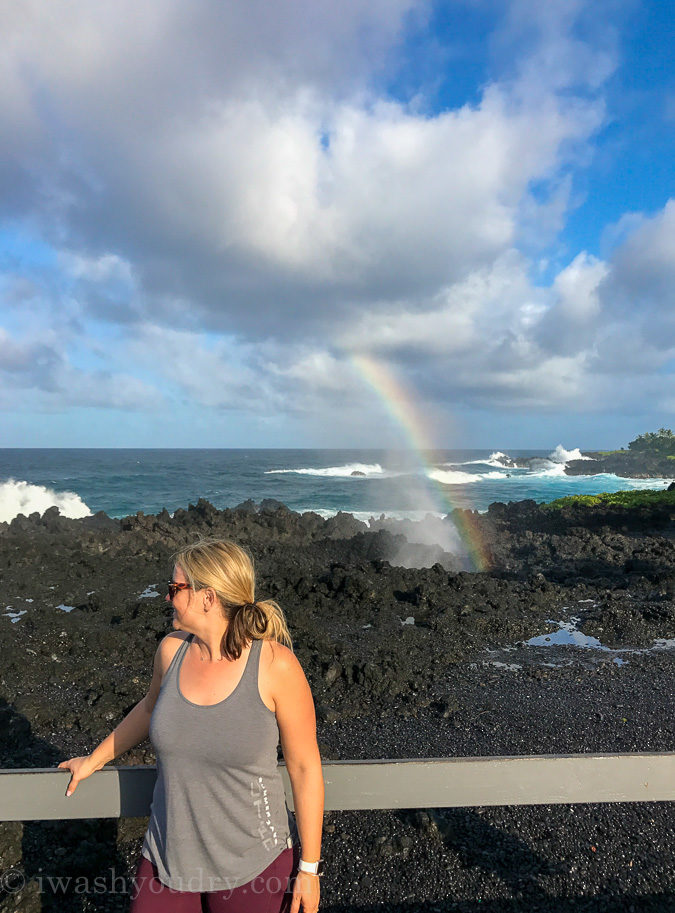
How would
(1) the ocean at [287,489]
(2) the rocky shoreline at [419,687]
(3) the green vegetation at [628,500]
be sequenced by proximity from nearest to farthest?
(2) the rocky shoreline at [419,687], (3) the green vegetation at [628,500], (1) the ocean at [287,489]

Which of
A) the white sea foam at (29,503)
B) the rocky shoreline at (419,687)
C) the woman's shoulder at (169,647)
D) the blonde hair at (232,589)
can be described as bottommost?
the white sea foam at (29,503)

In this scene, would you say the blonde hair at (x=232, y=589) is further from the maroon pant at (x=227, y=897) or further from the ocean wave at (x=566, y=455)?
the ocean wave at (x=566, y=455)

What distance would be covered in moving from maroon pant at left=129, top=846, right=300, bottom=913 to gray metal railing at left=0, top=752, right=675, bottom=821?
204 mm

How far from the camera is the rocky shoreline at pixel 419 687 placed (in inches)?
132

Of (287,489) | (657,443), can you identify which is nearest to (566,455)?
(657,443)

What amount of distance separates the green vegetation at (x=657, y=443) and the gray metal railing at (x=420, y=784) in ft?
237

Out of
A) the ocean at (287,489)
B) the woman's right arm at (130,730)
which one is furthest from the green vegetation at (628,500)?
the woman's right arm at (130,730)

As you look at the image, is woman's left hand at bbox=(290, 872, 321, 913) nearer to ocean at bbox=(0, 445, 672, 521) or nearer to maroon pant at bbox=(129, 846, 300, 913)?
maroon pant at bbox=(129, 846, 300, 913)

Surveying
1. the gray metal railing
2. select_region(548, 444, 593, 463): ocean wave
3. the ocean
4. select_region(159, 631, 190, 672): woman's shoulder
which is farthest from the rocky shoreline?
select_region(548, 444, 593, 463): ocean wave

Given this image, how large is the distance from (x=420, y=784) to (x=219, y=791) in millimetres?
685

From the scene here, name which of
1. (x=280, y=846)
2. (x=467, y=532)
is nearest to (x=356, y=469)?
(x=467, y=532)

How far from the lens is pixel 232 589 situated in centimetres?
204

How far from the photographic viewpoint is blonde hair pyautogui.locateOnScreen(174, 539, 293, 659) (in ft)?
6.40

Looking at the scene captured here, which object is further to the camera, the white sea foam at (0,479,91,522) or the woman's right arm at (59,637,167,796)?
the white sea foam at (0,479,91,522)
